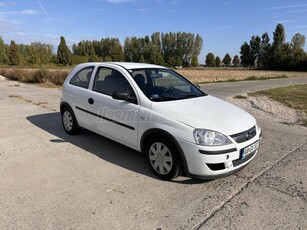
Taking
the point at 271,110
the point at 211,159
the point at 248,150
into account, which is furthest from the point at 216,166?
the point at 271,110

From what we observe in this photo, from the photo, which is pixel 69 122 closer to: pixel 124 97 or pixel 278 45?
pixel 124 97

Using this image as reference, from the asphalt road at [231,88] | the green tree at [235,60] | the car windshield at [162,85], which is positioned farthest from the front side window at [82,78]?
the green tree at [235,60]

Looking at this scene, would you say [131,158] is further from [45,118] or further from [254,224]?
[45,118]

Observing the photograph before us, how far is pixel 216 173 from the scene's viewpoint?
10.7 ft

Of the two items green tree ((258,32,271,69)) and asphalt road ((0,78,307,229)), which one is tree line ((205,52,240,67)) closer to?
green tree ((258,32,271,69))

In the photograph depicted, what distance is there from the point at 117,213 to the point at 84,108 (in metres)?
2.52

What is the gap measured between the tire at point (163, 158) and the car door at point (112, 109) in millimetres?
339

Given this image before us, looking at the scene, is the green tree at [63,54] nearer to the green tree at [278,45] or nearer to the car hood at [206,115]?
the green tree at [278,45]

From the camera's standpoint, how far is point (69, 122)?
5.44m

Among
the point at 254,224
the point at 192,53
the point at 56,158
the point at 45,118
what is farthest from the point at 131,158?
the point at 192,53

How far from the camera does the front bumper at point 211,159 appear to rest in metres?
3.17

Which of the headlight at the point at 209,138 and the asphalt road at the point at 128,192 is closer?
the asphalt road at the point at 128,192

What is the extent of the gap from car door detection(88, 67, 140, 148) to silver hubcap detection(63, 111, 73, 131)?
0.94 metres

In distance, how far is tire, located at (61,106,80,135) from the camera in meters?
5.28
